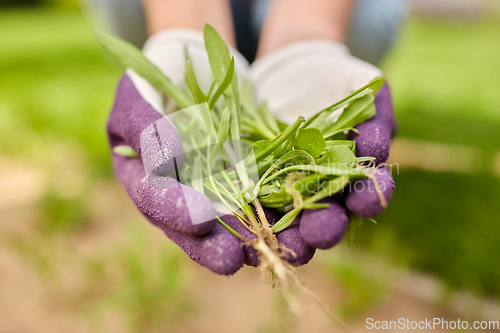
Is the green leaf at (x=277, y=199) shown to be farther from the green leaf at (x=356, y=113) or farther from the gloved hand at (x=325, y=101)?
the green leaf at (x=356, y=113)

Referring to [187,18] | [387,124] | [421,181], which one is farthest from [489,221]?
[187,18]

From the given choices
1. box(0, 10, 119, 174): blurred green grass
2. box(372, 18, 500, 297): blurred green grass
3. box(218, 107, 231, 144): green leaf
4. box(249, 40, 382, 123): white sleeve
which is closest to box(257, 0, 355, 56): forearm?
box(249, 40, 382, 123): white sleeve

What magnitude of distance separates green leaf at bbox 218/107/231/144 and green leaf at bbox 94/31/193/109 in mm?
152

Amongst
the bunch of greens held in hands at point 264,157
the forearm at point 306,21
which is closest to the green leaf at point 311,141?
the bunch of greens held in hands at point 264,157

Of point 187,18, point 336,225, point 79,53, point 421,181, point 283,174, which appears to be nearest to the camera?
point 336,225

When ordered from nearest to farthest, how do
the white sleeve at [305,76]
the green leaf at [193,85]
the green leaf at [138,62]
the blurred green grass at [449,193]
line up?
the green leaf at [193,85]
the green leaf at [138,62]
the white sleeve at [305,76]
the blurred green grass at [449,193]

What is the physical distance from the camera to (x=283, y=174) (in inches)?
25.6

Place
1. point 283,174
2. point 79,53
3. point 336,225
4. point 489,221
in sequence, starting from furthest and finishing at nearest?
point 79,53
point 489,221
point 283,174
point 336,225

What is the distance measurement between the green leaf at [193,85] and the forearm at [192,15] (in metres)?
0.52

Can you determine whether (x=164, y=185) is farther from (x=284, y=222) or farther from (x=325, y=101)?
(x=325, y=101)

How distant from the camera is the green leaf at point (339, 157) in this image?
57 cm

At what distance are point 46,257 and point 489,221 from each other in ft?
5.67

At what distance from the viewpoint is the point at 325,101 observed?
0.98m

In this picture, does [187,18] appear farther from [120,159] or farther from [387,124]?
[387,124]
